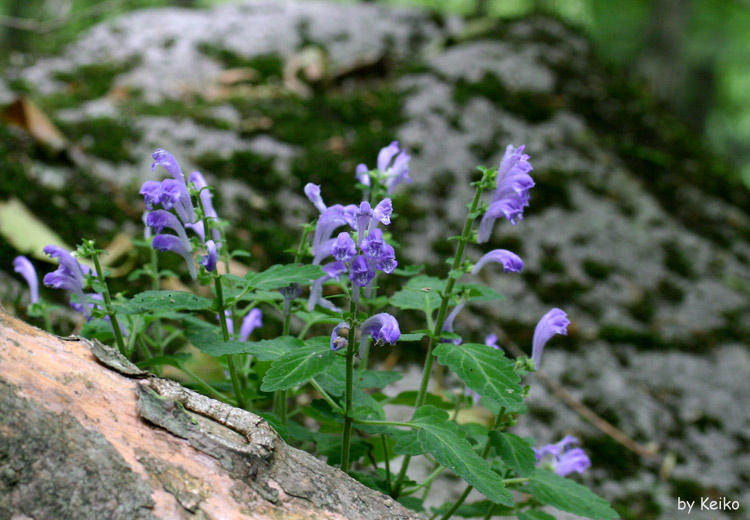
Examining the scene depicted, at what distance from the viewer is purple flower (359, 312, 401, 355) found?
1454 millimetres

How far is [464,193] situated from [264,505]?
3548 millimetres

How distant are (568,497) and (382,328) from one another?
82 centimetres

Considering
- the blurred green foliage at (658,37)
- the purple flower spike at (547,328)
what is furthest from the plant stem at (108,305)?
the blurred green foliage at (658,37)

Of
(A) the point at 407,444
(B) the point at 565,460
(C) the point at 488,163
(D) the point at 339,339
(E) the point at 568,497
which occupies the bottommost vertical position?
(B) the point at 565,460

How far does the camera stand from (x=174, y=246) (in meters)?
1.72

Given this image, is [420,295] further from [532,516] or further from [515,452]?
[532,516]

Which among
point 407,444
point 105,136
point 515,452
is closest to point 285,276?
point 407,444

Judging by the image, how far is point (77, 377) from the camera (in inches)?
55.2

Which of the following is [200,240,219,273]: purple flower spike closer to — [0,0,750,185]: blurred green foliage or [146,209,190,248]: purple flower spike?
[146,209,190,248]: purple flower spike

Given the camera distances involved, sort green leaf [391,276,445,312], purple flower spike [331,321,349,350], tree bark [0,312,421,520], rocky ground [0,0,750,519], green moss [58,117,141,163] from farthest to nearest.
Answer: green moss [58,117,141,163] < rocky ground [0,0,750,519] < green leaf [391,276,445,312] < purple flower spike [331,321,349,350] < tree bark [0,312,421,520]

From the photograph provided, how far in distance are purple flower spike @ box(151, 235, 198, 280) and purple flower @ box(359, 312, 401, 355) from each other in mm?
518

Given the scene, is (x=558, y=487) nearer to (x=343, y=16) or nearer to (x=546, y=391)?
(x=546, y=391)

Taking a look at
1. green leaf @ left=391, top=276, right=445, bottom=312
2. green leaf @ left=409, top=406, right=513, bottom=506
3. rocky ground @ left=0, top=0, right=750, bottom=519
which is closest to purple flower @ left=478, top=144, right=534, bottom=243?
green leaf @ left=391, top=276, right=445, bottom=312

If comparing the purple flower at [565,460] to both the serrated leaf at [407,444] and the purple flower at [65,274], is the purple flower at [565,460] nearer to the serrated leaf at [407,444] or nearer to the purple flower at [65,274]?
the serrated leaf at [407,444]
